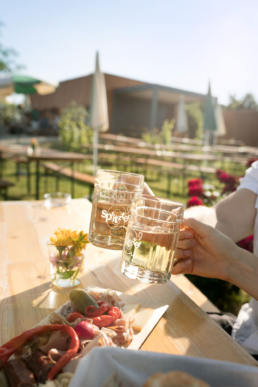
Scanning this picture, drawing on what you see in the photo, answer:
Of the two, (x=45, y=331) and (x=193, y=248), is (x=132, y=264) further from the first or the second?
(x=193, y=248)

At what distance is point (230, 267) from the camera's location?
42.7 inches

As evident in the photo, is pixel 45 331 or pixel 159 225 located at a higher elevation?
pixel 159 225

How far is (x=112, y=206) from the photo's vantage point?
85 centimetres

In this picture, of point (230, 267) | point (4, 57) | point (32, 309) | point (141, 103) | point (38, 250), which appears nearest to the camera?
point (32, 309)

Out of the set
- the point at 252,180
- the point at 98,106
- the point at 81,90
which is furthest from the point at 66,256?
the point at 81,90

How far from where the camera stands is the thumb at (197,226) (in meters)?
0.96

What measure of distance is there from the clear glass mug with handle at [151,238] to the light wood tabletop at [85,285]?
15 cm

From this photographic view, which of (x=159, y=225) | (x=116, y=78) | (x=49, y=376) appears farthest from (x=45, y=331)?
(x=116, y=78)

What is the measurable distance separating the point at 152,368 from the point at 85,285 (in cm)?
58

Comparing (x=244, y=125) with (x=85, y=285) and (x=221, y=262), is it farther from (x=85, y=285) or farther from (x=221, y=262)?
(x=85, y=285)

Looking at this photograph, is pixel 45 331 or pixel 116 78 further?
pixel 116 78

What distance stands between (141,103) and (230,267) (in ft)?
82.9

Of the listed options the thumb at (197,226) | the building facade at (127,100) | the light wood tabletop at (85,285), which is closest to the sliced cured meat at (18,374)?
the light wood tabletop at (85,285)

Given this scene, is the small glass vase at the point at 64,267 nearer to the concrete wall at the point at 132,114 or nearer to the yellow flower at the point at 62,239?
the yellow flower at the point at 62,239
